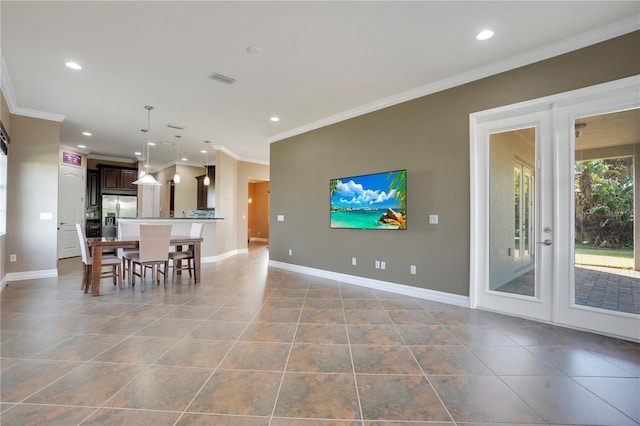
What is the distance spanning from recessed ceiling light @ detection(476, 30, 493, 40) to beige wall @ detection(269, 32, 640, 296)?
2.22 feet

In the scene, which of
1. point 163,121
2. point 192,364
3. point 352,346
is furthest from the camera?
point 163,121

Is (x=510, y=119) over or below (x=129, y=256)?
over

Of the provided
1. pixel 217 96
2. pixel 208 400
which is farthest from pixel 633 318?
pixel 217 96

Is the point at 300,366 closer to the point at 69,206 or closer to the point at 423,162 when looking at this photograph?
the point at 423,162

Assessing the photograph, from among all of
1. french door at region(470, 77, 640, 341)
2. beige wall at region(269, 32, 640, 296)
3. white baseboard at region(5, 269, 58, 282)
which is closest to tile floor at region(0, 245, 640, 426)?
french door at region(470, 77, 640, 341)

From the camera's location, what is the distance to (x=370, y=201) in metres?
4.42

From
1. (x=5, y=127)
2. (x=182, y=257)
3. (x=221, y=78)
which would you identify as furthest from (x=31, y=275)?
(x=221, y=78)

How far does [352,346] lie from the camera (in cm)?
247

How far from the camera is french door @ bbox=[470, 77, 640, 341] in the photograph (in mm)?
2674

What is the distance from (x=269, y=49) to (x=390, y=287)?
3526 millimetres

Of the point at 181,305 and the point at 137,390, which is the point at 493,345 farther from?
the point at 181,305

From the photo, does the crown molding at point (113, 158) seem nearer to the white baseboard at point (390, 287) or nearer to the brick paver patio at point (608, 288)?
the white baseboard at point (390, 287)

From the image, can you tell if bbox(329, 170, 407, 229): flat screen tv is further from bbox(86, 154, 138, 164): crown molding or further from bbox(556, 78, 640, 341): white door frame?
bbox(86, 154, 138, 164): crown molding

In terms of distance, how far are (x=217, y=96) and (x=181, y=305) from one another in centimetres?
300
